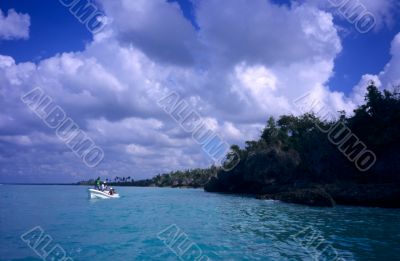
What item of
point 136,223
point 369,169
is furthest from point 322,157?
point 136,223

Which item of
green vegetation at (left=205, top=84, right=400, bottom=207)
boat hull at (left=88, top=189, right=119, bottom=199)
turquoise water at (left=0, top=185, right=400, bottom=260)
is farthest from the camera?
boat hull at (left=88, top=189, right=119, bottom=199)

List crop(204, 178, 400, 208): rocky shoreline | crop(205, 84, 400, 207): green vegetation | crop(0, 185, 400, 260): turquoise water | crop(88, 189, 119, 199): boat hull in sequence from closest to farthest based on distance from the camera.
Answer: crop(0, 185, 400, 260): turquoise water
crop(204, 178, 400, 208): rocky shoreline
crop(205, 84, 400, 207): green vegetation
crop(88, 189, 119, 199): boat hull

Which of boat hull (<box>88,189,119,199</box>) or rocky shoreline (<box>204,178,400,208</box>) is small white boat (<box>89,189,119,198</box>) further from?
rocky shoreline (<box>204,178,400,208</box>)

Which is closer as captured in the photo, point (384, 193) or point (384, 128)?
point (384, 193)

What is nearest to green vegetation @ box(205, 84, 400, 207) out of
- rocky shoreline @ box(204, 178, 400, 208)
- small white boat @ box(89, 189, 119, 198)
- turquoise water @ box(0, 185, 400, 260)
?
rocky shoreline @ box(204, 178, 400, 208)

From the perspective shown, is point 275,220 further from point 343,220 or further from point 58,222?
point 58,222

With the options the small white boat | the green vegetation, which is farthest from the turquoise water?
the small white boat

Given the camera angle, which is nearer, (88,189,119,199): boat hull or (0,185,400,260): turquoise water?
(0,185,400,260): turquoise water

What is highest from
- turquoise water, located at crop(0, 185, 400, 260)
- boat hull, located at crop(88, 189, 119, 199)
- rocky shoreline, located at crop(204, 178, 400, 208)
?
rocky shoreline, located at crop(204, 178, 400, 208)

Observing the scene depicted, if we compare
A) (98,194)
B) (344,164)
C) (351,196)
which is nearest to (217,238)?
(351,196)

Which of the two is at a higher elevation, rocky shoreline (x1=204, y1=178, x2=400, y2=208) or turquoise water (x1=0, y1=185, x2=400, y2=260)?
rocky shoreline (x1=204, y1=178, x2=400, y2=208)

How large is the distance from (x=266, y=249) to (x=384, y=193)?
2815 centimetres

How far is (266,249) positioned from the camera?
15.4 m

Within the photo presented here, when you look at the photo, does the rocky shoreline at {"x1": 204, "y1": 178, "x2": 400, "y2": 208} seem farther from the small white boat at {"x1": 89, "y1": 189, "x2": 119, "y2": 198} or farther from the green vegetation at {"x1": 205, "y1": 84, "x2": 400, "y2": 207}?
the small white boat at {"x1": 89, "y1": 189, "x2": 119, "y2": 198}
